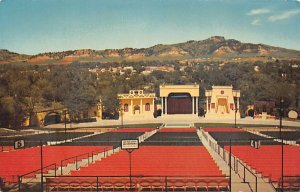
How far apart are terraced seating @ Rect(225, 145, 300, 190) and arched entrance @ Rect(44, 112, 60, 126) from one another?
6.07 meters

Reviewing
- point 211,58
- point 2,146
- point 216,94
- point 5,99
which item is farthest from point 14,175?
point 216,94

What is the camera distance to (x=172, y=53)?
42.4 ft

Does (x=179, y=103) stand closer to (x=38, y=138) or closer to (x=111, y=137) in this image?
(x=111, y=137)

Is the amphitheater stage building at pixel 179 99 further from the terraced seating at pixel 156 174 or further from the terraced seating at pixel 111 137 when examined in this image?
the terraced seating at pixel 156 174

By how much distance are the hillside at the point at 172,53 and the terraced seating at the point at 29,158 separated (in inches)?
102

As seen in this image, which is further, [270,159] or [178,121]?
[178,121]

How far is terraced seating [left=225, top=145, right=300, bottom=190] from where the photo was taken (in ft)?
28.3

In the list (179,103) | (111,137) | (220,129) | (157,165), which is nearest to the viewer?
(157,165)

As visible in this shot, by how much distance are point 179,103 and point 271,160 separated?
603 inches

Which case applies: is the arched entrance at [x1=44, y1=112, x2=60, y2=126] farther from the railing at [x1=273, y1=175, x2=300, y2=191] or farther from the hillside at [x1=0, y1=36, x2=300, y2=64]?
the railing at [x1=273, y1=175, x2=300, y2=191]

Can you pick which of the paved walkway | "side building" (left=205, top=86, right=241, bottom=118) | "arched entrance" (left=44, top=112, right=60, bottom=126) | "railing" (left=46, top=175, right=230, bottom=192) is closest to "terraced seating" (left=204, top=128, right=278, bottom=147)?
the paved walkway

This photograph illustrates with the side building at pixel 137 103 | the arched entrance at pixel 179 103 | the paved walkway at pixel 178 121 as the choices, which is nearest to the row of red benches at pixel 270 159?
the paved walkway at pixel 178 121

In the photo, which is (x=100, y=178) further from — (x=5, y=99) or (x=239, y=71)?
(x=239, y=71)

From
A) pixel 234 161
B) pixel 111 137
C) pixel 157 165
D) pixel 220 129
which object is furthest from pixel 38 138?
pixel 220 129
